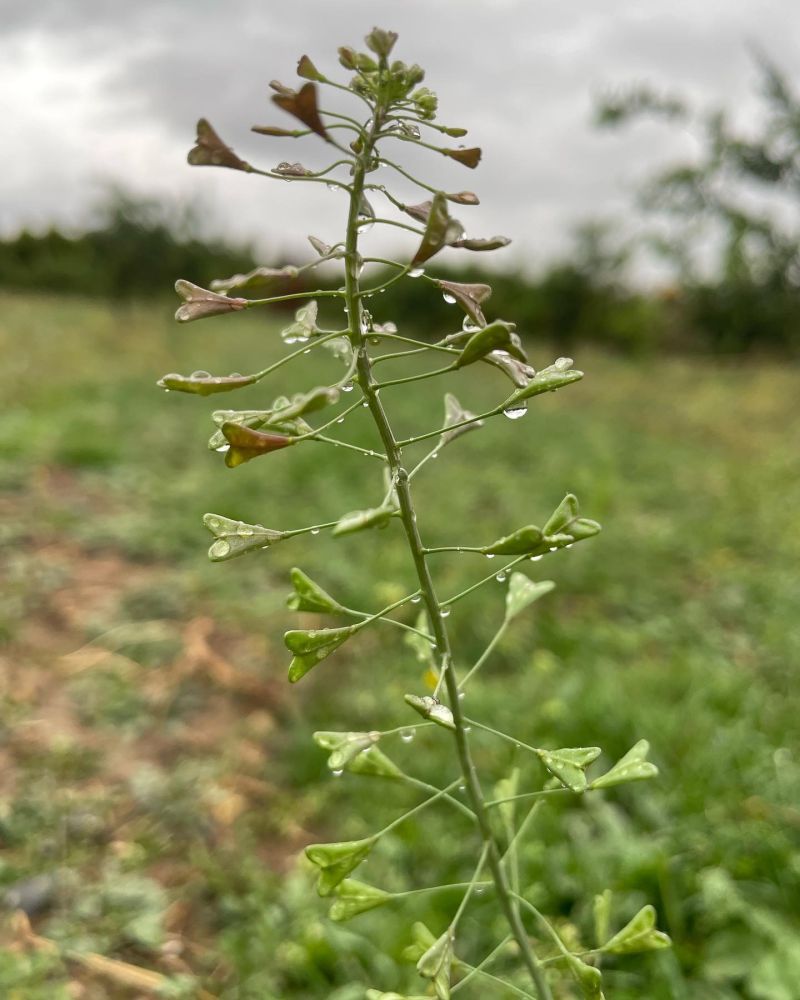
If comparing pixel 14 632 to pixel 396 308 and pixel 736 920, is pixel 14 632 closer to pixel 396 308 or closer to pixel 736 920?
pixel 736 920

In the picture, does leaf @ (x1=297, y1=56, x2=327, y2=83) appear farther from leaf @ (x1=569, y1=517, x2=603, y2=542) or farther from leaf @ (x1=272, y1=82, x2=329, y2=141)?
leaf @ (x1=569, y1=517, x2=603, y2=542)

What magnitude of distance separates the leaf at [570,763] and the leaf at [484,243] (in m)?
0.59

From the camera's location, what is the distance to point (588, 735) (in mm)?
2727

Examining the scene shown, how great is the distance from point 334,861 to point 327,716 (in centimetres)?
A: 198

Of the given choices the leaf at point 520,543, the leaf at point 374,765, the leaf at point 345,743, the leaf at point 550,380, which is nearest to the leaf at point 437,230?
the leaf at point 550,380

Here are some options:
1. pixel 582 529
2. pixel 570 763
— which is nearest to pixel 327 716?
pixel 570 763

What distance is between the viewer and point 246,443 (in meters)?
A: 0.86

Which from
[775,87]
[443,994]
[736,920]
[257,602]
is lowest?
[257,602]

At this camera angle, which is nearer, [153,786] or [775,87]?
[153,786]

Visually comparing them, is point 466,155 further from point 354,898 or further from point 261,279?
point 354,898

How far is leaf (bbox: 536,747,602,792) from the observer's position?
37.9 inches

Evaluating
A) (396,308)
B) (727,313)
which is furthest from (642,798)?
(396,308)

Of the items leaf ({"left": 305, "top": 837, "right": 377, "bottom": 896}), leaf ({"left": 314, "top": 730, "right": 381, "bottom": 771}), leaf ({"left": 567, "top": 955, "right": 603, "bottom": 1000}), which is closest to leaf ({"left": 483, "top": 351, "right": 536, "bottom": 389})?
leaf ({"left": 314, "top": 730, "right": 381, "bottom": 771})

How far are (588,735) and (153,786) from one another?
1448 millimetres
